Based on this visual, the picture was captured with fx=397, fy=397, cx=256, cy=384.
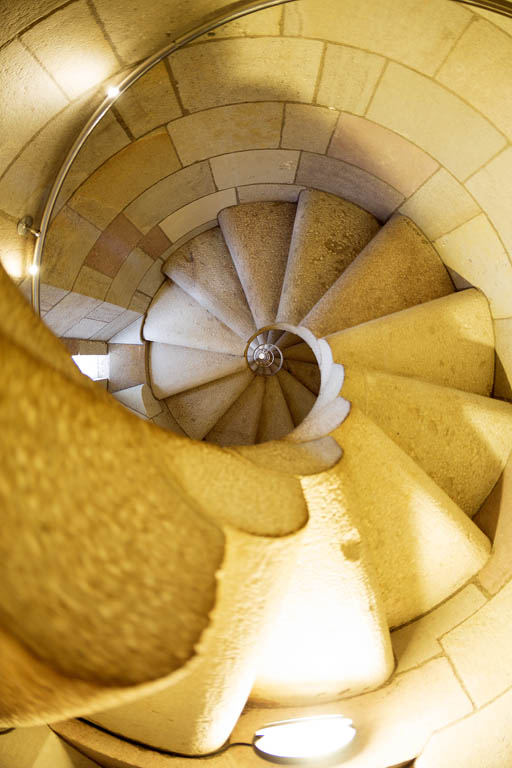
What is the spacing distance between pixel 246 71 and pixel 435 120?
4.17 feet

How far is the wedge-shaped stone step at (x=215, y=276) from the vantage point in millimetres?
4613

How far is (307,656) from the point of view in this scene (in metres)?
1.90

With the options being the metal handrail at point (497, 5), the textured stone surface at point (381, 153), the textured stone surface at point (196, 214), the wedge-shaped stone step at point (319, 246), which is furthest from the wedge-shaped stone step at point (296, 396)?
the metal handrail at point (497, 5)

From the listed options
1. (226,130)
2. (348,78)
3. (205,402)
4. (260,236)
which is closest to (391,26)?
(348,78)

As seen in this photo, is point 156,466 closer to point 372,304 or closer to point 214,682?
point 214,682

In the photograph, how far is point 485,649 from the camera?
213cm

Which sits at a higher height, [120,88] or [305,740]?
[120,88]

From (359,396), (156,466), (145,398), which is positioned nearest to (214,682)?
(156,466)

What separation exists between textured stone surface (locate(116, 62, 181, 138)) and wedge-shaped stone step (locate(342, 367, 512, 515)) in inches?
86.5

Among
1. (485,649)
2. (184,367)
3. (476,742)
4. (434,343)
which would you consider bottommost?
(476,742)

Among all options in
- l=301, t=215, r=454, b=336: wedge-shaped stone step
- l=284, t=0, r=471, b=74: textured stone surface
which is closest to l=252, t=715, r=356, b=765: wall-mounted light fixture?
l=301, t=215, r=454, b=336: wedge-shaped stone step

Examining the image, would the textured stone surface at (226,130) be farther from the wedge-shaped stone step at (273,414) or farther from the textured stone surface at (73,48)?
the wedge-shaped stone step at (273,414)

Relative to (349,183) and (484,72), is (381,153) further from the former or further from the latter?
(484,72)

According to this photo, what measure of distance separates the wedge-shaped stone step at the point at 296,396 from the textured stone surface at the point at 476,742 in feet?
11.1
